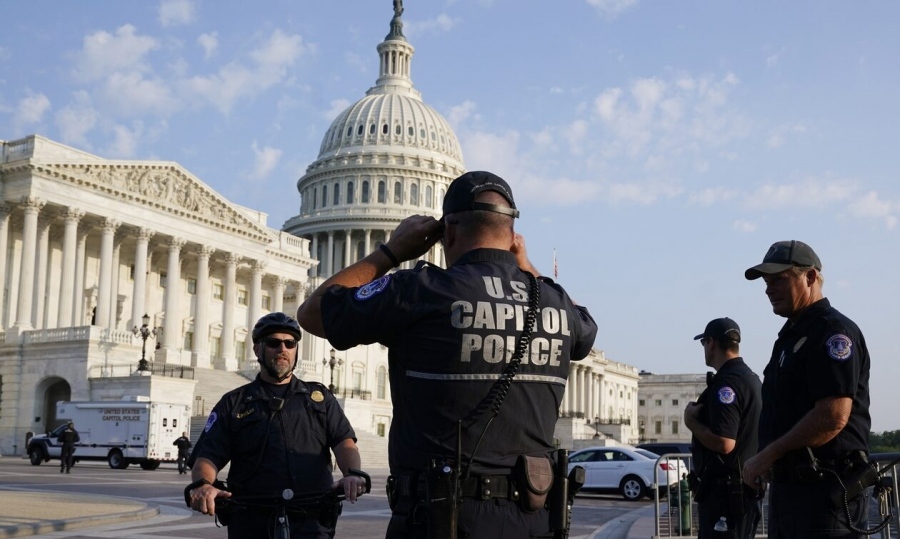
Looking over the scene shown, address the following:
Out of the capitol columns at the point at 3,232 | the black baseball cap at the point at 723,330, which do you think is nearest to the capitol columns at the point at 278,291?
the capitol columns at the point at 3,232

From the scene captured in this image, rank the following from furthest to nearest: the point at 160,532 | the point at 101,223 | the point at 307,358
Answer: the point at 307,358 → the point at 101,223 → the point at 160,532

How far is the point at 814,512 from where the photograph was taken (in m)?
5.97

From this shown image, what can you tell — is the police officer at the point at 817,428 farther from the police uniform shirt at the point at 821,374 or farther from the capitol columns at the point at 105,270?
the capitol columns at the point at 105,270

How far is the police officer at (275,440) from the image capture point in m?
6.25

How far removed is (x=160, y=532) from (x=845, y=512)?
1168 cm

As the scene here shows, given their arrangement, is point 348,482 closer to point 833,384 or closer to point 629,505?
point 833,384

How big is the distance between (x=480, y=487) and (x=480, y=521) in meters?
0.13

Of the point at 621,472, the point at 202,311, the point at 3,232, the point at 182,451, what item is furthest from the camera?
the point at 202,311

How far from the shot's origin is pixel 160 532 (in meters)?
15.5

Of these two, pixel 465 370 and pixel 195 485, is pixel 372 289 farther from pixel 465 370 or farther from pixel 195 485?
pixel 195 485

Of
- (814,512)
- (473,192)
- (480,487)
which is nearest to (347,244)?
(814,512)

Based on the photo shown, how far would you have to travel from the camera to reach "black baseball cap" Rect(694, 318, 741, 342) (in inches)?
326

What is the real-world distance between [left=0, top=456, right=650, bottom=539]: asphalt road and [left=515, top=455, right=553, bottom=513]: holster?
1151cm

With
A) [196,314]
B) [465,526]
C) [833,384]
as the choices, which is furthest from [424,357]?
[196,314]
